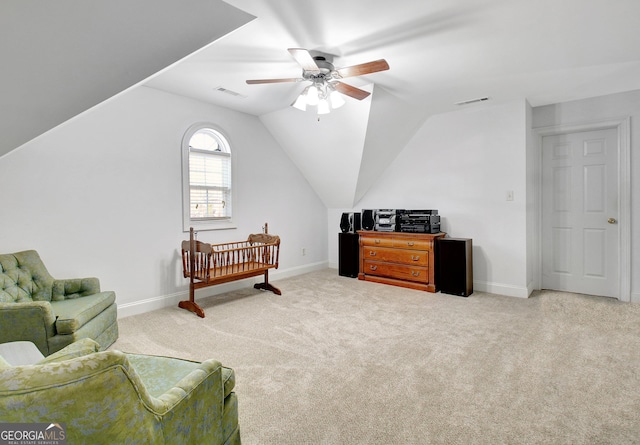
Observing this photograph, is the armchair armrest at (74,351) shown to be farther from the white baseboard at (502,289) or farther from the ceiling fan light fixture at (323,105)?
the white baseboard at (502,289)

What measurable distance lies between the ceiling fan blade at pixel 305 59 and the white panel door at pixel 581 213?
3.33 metres

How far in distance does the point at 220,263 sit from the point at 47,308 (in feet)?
6.13

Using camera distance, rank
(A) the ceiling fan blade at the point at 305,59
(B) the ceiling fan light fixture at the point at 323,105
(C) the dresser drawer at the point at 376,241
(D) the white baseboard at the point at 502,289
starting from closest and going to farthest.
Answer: (A) the ceiling fan blade at the point at 305,59, (B) the ceiling fan light fixture at the point at 323,105, (D) the white baseboard at the point at 502,289, (C) the dresser drawer at the point at 376,241

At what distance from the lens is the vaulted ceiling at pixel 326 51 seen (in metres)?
1.50

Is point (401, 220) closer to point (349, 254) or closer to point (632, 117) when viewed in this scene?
point (349, 254)

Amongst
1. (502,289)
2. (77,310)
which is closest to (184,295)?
(77,310)

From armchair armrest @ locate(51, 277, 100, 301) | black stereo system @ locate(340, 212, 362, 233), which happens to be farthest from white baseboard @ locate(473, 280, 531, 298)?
armchair armrest @ locate(51, 277, 100, 301)

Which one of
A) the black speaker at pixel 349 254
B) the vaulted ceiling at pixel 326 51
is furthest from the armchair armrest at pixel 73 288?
→ the black speaker at pixel 349 254

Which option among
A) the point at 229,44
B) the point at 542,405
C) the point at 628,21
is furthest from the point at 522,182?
the point at 229,44

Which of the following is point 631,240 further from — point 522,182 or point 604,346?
point 604,346

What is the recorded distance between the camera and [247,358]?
7.97 feet

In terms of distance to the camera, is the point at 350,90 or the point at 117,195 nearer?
the point at 350,90

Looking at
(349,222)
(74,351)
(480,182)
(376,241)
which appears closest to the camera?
(74,351)

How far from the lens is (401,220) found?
4.61 metres
